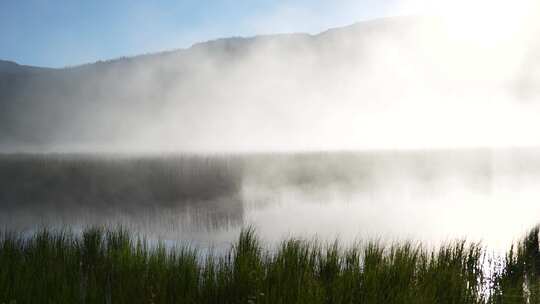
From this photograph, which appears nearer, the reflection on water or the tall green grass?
the tall green grass

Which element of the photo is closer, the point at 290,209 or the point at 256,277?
the point at 256,277

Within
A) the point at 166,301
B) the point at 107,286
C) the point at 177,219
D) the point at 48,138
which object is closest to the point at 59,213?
the point at 177,219

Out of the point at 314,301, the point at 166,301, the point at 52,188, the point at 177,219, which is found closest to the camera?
the point at 314,301

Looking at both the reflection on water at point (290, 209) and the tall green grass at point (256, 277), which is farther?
the reflection on water at point (290, 209)

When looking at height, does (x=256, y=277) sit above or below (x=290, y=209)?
below

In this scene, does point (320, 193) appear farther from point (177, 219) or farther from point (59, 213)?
point (59, 213)

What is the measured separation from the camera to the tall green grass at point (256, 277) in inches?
228

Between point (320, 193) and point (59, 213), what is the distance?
1491 centimetres

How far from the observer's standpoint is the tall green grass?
5.80 m

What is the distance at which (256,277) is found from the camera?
20.4 feet

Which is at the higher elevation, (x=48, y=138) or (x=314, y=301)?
(x=48, y=138)

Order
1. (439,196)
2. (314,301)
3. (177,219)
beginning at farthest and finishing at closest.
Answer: (439,196) < (177,219) < (314,301)

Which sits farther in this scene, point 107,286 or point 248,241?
point 248,241

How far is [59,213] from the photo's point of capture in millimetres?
22078
